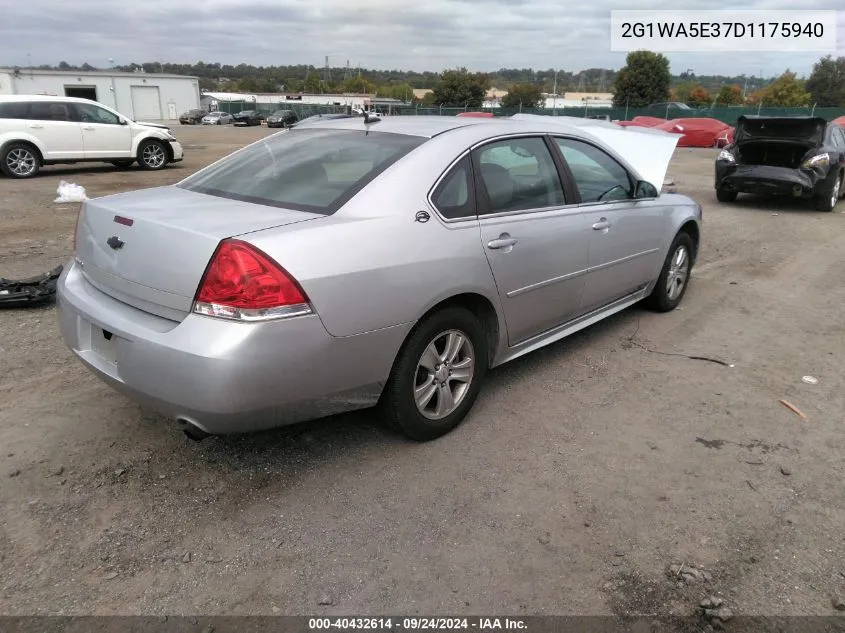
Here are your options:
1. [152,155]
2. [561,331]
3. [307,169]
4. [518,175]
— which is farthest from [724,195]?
[152,155]

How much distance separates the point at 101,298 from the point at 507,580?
2197 millimetres

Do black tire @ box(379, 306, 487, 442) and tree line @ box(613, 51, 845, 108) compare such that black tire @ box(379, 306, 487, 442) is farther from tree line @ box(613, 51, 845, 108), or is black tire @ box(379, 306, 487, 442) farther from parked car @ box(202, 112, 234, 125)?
tree line @ box(613, 51, 845, 108)

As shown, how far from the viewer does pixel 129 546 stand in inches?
99.5

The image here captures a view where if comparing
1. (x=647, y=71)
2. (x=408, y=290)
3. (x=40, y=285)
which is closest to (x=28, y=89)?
(x=647, y=71)

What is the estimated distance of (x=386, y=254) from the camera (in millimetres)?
2818

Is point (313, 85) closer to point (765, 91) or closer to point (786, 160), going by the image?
point (765, 91)

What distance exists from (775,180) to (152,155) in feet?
44.9

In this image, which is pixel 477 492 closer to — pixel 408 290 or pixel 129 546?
pixel 408 290

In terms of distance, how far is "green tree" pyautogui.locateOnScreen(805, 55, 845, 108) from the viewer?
205ft

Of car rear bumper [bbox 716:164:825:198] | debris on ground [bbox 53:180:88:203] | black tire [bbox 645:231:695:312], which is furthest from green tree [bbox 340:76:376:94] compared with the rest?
black tire [bbox 645:231:695:312]

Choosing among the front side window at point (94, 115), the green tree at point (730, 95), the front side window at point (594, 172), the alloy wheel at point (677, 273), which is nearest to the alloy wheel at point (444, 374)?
the front side window at point (594, 172)

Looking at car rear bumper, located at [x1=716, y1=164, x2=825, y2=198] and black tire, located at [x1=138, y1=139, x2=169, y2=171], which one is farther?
black tire, located at [x1=138, y1=139, x2=169, y2=171]

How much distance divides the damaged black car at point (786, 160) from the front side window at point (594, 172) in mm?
7720

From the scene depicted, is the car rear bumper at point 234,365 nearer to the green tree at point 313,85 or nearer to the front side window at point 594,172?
the front side window at point 594,172
